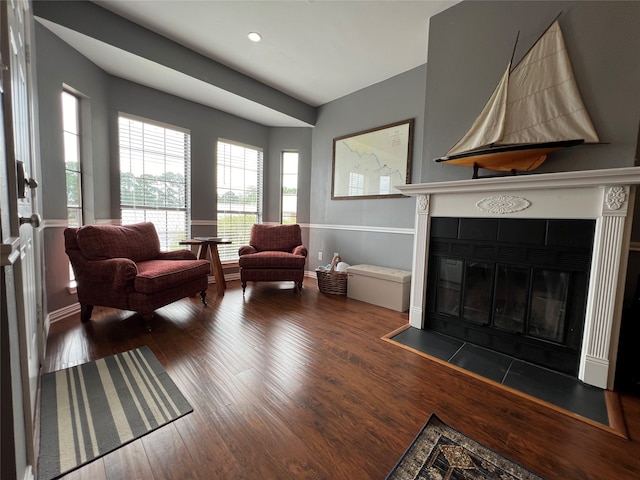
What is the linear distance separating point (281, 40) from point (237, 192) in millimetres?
2155

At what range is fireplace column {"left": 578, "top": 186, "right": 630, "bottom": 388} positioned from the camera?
156cm

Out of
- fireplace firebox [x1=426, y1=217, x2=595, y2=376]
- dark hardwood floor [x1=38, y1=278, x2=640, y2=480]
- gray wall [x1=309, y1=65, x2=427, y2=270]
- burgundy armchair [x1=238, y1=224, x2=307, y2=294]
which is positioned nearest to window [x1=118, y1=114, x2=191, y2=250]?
burgundy armchair [x1=238, y1=224, x2=307, y2=294]

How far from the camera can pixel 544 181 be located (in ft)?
5.65

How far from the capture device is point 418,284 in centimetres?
242

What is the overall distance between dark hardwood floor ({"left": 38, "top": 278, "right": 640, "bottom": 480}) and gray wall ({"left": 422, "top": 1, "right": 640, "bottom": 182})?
151 centimetres

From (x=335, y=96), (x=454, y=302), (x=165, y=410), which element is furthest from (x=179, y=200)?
(x=454, y=302)

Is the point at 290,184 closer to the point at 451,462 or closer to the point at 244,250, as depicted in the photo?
the point at 244,250

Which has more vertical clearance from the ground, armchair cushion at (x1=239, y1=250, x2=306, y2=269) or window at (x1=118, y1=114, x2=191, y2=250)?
window at (x1=118, y1=114, x2=191, y2=250)

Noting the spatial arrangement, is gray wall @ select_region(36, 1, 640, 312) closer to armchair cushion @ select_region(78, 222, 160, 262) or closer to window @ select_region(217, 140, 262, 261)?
window @ select_region(217, 140, 262, 261)

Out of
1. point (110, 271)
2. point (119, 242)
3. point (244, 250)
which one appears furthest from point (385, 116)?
point (110, 271)

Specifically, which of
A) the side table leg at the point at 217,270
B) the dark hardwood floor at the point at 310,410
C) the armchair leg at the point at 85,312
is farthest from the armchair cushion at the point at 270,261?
the armchair leg at the point at 85,312

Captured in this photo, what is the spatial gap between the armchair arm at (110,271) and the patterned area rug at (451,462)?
223 centimetres

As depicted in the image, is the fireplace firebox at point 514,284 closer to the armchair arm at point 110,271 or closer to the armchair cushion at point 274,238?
the armchair cushion at point 274,238

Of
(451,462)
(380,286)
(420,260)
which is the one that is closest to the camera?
(451,462)
